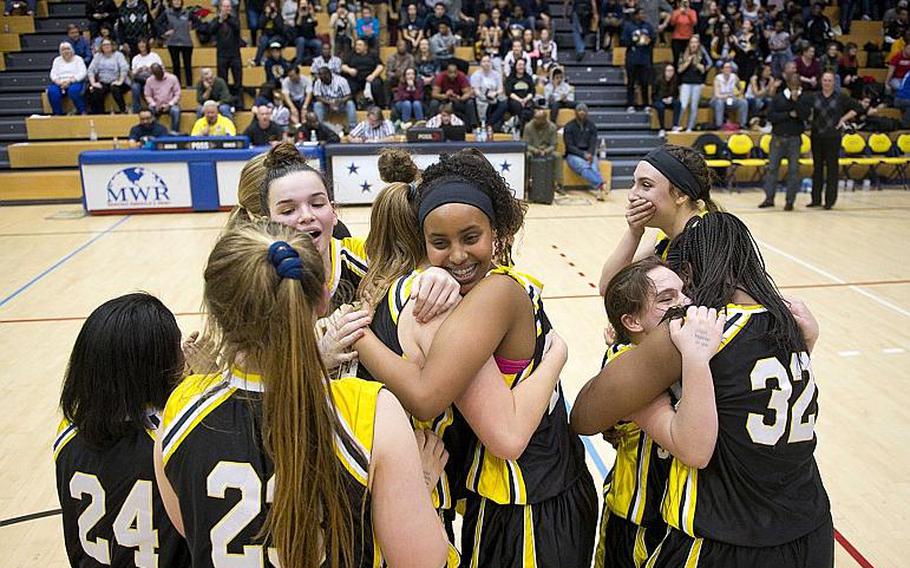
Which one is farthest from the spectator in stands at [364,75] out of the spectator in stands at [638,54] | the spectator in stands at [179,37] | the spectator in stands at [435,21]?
the spectator in stands at [638,54]

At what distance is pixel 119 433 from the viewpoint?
5.18ft

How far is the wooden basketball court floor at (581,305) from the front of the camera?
325 centimetres

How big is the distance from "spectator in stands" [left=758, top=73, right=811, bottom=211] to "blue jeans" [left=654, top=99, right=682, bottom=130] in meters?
3.11

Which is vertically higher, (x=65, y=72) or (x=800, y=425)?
(x=65, y=72)

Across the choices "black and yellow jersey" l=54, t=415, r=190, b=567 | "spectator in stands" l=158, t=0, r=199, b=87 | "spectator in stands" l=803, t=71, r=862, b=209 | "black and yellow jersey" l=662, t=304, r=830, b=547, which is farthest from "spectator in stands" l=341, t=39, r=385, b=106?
"black and yellow jersey" l=662, t=304, r=830, b=547

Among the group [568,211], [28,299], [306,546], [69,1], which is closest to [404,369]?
[306,546]

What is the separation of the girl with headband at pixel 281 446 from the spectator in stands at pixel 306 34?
44.7 feet

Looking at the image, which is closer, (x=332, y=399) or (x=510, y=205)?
(x=332, y=399)

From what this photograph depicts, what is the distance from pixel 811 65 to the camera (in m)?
13.4

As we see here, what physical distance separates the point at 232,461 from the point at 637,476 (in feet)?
3.52

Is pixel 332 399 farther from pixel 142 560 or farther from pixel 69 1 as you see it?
pixel 69 1

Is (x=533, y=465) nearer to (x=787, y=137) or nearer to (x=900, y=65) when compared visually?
(x=787, y=137)

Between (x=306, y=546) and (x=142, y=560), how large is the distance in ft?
2.02

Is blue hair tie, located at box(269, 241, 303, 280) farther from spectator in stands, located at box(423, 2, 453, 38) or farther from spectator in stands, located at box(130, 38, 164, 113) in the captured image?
spectator in stands, located at box(423, 2, 453, 38)
